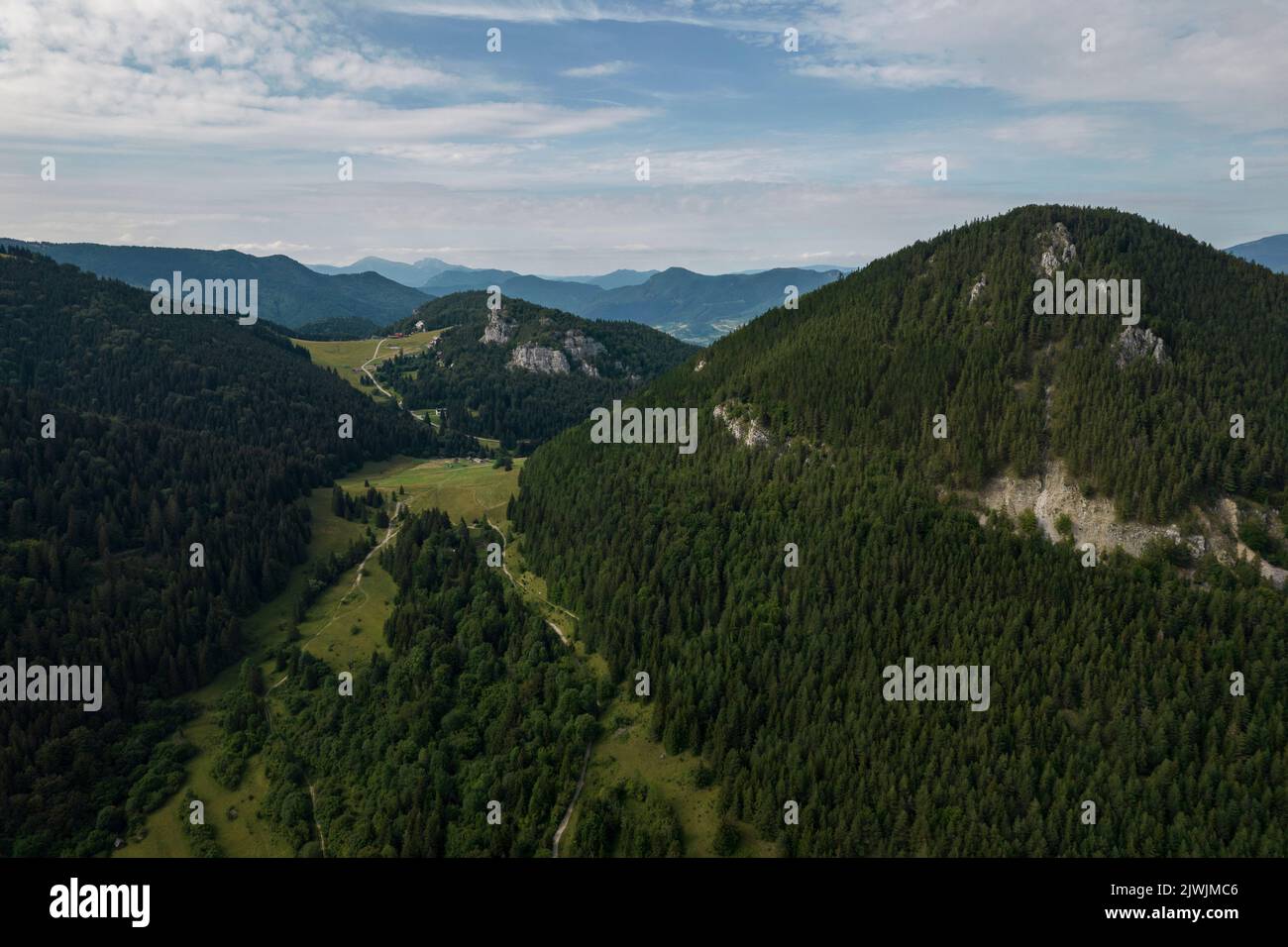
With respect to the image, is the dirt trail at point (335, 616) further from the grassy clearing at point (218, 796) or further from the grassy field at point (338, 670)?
the grassy clearing at point (218, 796)

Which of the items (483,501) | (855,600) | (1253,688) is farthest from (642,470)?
(1253,688)

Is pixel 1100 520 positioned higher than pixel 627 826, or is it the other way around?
pixel 1100 520

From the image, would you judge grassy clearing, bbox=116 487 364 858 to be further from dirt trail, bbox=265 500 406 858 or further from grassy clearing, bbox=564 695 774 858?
grassy clearing, bbox=564 695 774 858

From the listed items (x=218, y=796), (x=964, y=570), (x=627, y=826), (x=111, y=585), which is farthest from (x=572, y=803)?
(x=111, y=585)

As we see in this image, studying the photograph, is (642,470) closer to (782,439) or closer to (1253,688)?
Answer: (782,439)

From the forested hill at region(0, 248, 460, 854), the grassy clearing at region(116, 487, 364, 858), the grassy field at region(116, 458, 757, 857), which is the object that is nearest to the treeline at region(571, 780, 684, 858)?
the grassy field at region(116, 458, 757, 857)

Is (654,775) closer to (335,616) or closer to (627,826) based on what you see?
(627,826)
